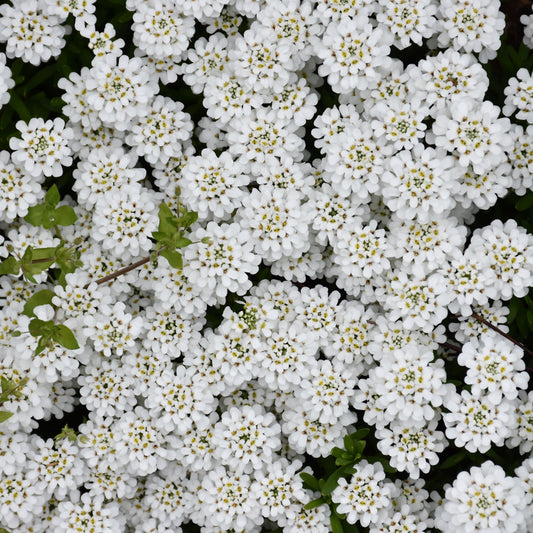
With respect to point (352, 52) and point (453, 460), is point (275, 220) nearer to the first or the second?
point (352, 52)

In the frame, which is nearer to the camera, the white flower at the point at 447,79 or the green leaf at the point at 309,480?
the white flower at the point at 447,79

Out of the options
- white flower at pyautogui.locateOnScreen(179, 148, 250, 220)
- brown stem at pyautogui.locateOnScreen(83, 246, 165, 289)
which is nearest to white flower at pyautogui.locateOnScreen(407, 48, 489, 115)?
white flower at pyautogui.locateOnScreen(179, 148, 250, 220)

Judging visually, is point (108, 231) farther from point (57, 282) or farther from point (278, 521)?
point (278, 521)

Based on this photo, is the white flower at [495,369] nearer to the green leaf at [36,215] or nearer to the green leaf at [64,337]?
the green leaf at [64,337]

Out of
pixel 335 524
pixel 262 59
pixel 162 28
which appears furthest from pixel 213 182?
pixel 335 524

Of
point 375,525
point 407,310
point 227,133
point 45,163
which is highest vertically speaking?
point 227,133

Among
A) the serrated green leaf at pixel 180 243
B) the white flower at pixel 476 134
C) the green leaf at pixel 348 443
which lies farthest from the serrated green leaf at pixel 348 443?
the white flower at pixel 476 134

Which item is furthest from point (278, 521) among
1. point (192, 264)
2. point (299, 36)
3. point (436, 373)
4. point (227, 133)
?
point (299, 36)
